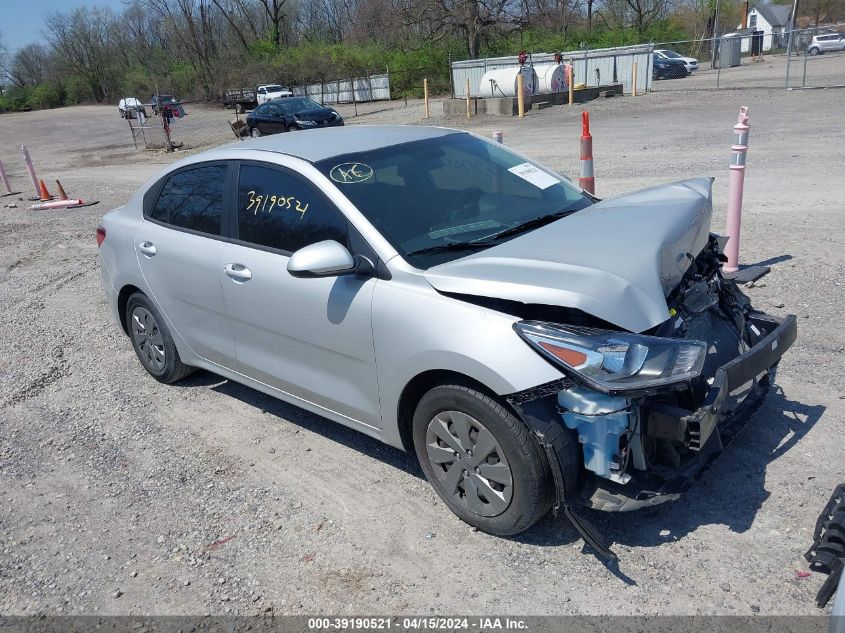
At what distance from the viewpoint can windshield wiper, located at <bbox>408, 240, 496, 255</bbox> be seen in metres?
3.58

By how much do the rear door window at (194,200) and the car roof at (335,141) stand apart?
153mm

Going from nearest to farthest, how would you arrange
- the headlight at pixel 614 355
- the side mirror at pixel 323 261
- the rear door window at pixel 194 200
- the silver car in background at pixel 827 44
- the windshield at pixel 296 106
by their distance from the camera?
1. the headlight at pixel 614 355
2. the side mirror at pixel 323 261
3. the rear door window at pixel 194 200
4. the windshield at pixel 296 106
5. the silver car in background at pixel 827 44

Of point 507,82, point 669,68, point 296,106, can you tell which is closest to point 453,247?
point 296,106

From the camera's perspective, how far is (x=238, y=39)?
73.0m

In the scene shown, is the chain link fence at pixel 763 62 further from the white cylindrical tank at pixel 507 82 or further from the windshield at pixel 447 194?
the windshield at pixel 447 194

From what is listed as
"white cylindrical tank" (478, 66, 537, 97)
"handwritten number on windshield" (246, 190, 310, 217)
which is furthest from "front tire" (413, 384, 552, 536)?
"white cylindrical tank" (478, 66, 537, 97)

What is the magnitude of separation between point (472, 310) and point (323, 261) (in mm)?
775

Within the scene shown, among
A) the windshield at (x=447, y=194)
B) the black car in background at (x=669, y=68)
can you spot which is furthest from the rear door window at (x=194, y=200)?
the black car in background at (x=669, y=68)

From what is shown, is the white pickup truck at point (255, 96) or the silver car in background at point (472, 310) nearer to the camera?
the silver car in background at point (472, 310)

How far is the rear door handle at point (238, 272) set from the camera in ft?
13.6

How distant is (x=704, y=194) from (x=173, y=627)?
3490mm

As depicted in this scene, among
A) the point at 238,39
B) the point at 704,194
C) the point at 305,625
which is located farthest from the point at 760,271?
the point at 238,39

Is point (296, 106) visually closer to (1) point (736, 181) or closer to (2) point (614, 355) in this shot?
(1) point (736, 181)

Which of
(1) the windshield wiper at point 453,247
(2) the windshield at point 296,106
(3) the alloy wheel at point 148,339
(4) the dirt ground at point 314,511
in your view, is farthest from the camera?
(2) the windshield at point 296,106
